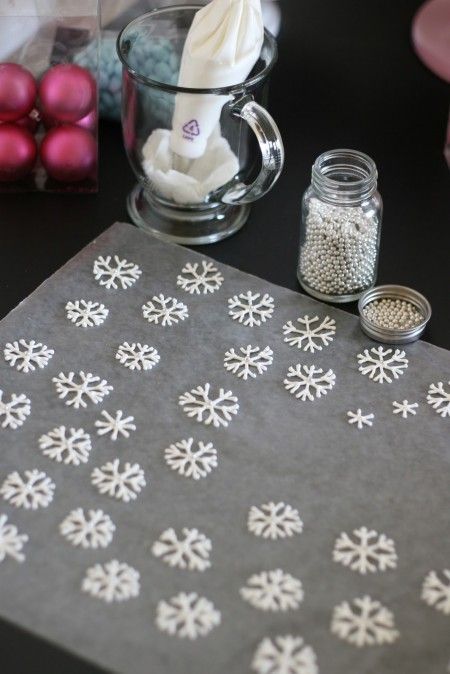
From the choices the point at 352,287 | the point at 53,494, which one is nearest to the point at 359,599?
the point at 53,494

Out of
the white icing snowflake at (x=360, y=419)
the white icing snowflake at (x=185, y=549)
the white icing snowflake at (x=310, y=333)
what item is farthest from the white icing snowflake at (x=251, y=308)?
the white icing snowflake at (x=185, y=549)

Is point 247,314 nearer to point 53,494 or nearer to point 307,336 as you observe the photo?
point 307,336

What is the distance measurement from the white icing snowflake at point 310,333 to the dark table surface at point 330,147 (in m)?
0.06

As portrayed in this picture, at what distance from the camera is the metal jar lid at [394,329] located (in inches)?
36.6

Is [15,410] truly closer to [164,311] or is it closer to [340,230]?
[164,311]

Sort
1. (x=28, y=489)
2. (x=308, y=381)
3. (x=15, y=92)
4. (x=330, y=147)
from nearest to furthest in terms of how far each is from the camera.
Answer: (x=28, y=489) < (x=308, y=381) < (x=15, y=92) < (x=330, y=147)

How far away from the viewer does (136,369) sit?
0.90m

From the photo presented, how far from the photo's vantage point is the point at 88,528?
30.0 inches

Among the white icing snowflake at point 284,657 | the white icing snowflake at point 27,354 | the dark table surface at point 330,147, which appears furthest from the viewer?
the dark table surface at point 330,147

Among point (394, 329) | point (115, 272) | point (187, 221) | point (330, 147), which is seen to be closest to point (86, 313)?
point (115, 272)

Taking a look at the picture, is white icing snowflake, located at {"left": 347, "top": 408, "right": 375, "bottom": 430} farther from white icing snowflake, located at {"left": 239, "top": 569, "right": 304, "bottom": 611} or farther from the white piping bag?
the white piping bag

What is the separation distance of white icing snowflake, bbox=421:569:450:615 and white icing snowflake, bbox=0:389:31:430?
332mm

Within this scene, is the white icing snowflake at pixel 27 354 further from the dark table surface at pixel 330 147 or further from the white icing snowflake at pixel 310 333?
the white icing snowflake at pixel 310 333

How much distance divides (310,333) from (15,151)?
1.15 feet
